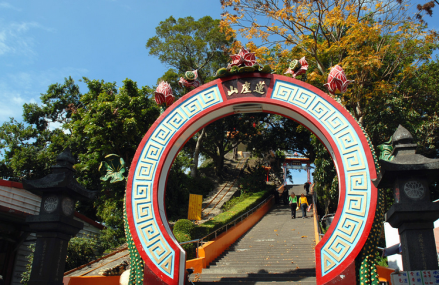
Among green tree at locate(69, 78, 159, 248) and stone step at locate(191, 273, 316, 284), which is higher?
green tree at locate(69, 78, 159, 248)

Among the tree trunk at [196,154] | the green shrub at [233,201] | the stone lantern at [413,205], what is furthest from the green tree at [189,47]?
the stone lantern at [413,205]

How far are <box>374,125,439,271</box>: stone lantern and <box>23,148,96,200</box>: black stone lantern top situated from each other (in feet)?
17.0

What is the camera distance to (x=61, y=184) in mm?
6027

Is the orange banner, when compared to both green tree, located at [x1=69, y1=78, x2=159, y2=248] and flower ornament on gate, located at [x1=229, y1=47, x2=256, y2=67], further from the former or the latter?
flower ornament on gate, located at [x1=229, y1=47, x2=256, y2=67]

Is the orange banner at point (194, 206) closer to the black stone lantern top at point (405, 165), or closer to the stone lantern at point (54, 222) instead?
the stone lantern at point (54, 222)

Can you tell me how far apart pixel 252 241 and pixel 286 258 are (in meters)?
2.54

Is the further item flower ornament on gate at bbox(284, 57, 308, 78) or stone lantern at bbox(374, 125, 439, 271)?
flower ornament on gate at bbox(284, 57, 308, 78)

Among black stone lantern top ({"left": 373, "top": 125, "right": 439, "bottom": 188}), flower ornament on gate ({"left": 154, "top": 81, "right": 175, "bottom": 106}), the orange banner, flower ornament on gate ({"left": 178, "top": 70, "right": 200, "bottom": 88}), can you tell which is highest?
flower ornament on gate ({"left": 178, "top": 70, "right": 200, "bottom": 88})

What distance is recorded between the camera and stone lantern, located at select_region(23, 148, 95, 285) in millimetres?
5660

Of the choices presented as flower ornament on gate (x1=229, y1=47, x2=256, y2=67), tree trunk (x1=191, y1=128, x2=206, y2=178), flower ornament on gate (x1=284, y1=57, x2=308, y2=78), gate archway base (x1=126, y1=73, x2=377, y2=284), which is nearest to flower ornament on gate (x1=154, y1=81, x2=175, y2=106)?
gate archway base (x1=126, y1=73, x2=377, y2=284)

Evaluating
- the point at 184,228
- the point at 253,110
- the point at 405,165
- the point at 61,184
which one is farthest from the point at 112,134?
the point at 405,165

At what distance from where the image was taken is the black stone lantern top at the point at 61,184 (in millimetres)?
6059

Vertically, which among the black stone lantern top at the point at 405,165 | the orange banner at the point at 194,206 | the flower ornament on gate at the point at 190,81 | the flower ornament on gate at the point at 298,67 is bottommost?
the orange banner at the point at 194,206

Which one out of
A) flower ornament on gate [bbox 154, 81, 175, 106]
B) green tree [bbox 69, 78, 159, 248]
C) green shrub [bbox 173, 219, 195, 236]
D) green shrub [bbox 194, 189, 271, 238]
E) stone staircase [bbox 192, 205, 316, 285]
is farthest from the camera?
green tree [bbox 69, 78, 159, 248]
